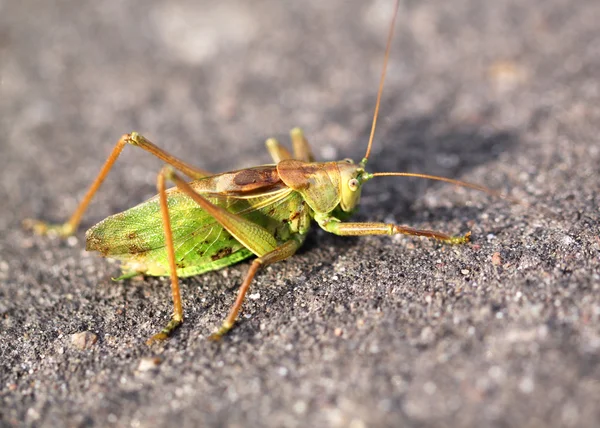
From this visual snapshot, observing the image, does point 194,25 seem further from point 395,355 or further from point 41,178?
point 395,355

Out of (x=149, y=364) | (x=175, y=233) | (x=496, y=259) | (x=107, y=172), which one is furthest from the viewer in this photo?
(x=107, y=172)

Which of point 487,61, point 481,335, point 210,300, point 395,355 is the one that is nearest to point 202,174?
point 210,300

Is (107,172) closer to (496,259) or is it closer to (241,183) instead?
(241,183)

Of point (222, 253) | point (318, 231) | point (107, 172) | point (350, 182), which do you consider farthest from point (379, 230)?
point (107, 172)

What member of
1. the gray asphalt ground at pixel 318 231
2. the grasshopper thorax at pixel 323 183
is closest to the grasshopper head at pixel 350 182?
the grasshopper thorax at pixel 323 183

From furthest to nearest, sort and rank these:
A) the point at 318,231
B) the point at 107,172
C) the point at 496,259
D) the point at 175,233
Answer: the point at 318,231 < the point at 107,172 < the point at 175,233 < the point at 496,259

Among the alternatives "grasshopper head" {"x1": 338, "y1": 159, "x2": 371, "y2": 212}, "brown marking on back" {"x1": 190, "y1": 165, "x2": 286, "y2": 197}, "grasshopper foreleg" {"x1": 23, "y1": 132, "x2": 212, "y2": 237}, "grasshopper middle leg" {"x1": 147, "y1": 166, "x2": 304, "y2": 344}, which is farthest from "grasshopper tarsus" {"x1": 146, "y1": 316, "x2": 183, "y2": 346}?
"grasshopper head" {"x1": 338, "y1": 159, "x2": 371, "y2": 212}
